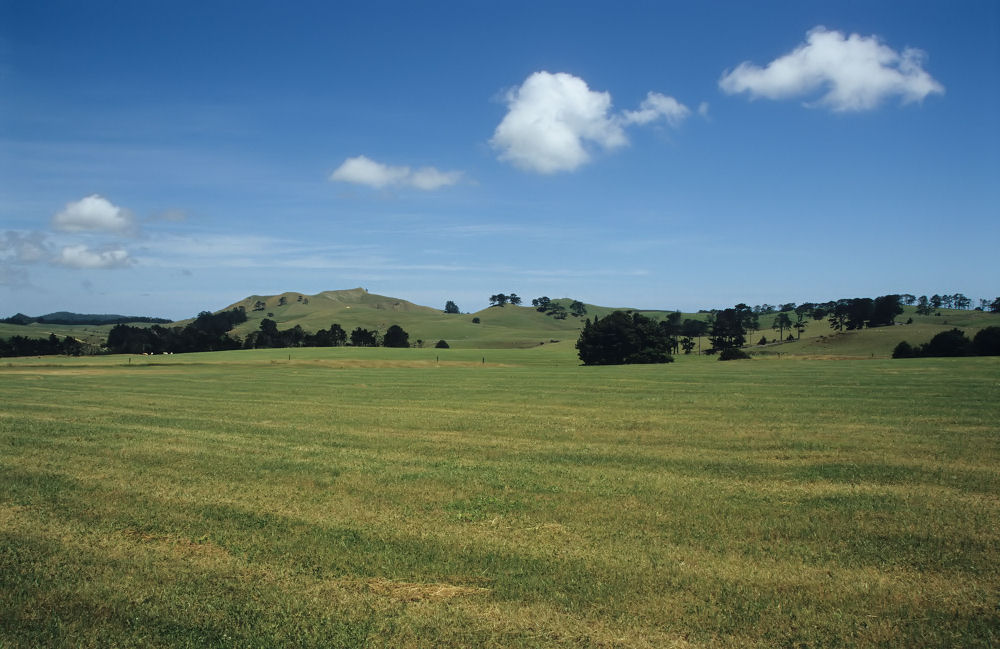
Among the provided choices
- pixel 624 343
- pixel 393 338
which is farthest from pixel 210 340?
pixel 624 343

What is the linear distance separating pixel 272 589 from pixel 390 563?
5.12 feet

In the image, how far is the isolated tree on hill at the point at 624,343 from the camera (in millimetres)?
95125

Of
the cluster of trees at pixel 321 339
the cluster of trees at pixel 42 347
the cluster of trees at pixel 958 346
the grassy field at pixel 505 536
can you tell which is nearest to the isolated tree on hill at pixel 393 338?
the cluster of trees at pixel 321 339

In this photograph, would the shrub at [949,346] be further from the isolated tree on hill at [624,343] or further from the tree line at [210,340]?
the tree line at [210,340]

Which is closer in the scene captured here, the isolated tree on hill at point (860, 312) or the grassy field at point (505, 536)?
the grassy field at point (505, 536)

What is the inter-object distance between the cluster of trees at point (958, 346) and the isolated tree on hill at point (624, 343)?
1454 inches

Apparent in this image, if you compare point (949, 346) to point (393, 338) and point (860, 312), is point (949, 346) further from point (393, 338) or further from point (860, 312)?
point (393, 338)

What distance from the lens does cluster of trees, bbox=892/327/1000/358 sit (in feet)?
276

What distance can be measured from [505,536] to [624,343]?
88.5 metres

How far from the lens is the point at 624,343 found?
95.9 m

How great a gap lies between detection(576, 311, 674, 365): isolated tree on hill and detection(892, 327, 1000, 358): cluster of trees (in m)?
36.9

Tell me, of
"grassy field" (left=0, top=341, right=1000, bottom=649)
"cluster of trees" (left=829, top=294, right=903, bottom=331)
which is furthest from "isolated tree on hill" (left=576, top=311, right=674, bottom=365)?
"cluster of trees" (left=829, top=294, right=903, bottom=331)

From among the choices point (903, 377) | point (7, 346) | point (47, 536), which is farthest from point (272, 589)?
point (7, 346)

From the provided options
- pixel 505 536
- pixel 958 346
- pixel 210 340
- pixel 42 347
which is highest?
pixel 210 340
